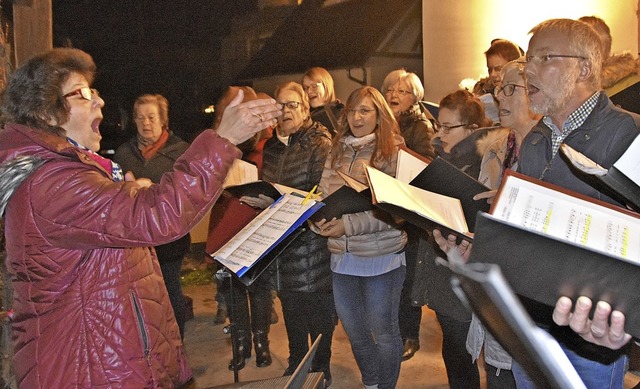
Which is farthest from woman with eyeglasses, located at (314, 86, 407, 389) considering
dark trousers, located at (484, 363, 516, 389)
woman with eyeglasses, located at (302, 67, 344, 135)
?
woman with eyeglasses, located at (302, 67, 344, 135)

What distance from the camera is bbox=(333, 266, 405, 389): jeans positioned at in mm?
3939

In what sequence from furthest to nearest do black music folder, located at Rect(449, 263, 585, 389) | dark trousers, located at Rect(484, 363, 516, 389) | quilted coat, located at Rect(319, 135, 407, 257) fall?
quilted coat, located at Rect(319, 135, 407, 257), dark trousers, located at Rect(484, 363, 516, 389), black music folder, located at Rect(449, 263, 585, 389)

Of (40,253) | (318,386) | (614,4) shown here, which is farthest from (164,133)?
(614,4)

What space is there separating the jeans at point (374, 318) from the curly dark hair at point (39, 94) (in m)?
2.18

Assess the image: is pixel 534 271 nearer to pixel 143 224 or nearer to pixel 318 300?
pixel 143 224

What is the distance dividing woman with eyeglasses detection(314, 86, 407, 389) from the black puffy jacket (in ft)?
1.02

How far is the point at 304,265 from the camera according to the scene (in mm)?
4375

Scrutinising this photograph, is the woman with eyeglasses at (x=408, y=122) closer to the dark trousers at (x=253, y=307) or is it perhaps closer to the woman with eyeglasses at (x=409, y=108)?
the woman with eyeglasses at (x=409, y=108)

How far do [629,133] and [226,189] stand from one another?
90.9 inches

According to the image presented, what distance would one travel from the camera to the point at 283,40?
9.55 meters

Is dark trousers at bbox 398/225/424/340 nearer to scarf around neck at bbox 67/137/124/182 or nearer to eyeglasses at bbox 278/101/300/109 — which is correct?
eyeglasses at bbox 278/101/300/109

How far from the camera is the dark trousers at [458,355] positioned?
11.9ft

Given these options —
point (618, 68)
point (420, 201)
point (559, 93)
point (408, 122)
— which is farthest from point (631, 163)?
point (408, 122)

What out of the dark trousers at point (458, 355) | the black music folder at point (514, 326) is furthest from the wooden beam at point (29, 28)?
the black music folder at point (514, 326)
